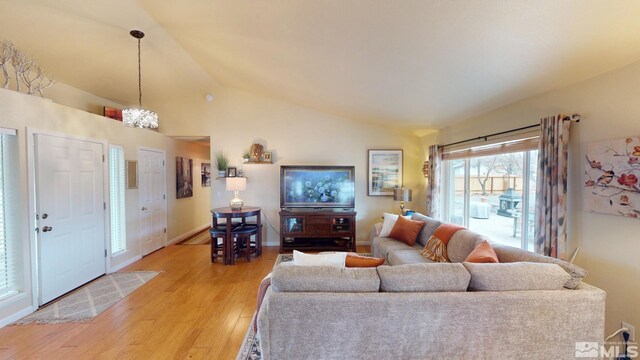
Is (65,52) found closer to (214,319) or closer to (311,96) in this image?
(311,96)

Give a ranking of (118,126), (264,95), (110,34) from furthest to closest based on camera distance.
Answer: (264,95) → (118,126) → (110,34)

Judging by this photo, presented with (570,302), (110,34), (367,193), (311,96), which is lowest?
(570,302)

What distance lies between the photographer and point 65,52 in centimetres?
299

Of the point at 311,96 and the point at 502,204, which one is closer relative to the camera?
the point at 502,204

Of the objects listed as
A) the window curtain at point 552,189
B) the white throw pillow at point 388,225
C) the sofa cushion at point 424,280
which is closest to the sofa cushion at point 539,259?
the window curtain at point 552,189

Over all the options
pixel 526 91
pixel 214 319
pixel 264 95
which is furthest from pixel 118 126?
pixel 526 91

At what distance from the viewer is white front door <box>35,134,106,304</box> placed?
277 centimetres

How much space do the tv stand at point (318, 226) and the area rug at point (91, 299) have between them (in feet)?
7.02

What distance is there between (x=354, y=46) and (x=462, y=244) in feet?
7.78

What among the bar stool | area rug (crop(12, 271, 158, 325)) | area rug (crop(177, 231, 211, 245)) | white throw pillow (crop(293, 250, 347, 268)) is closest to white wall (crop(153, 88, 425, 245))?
the bar stool

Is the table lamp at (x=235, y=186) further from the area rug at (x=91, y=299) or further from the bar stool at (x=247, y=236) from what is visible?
the area rug at (x=91, y=299)

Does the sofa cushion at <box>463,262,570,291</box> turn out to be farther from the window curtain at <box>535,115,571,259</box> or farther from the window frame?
the window frame

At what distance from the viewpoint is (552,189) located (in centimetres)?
220

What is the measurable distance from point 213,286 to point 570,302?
348cm
